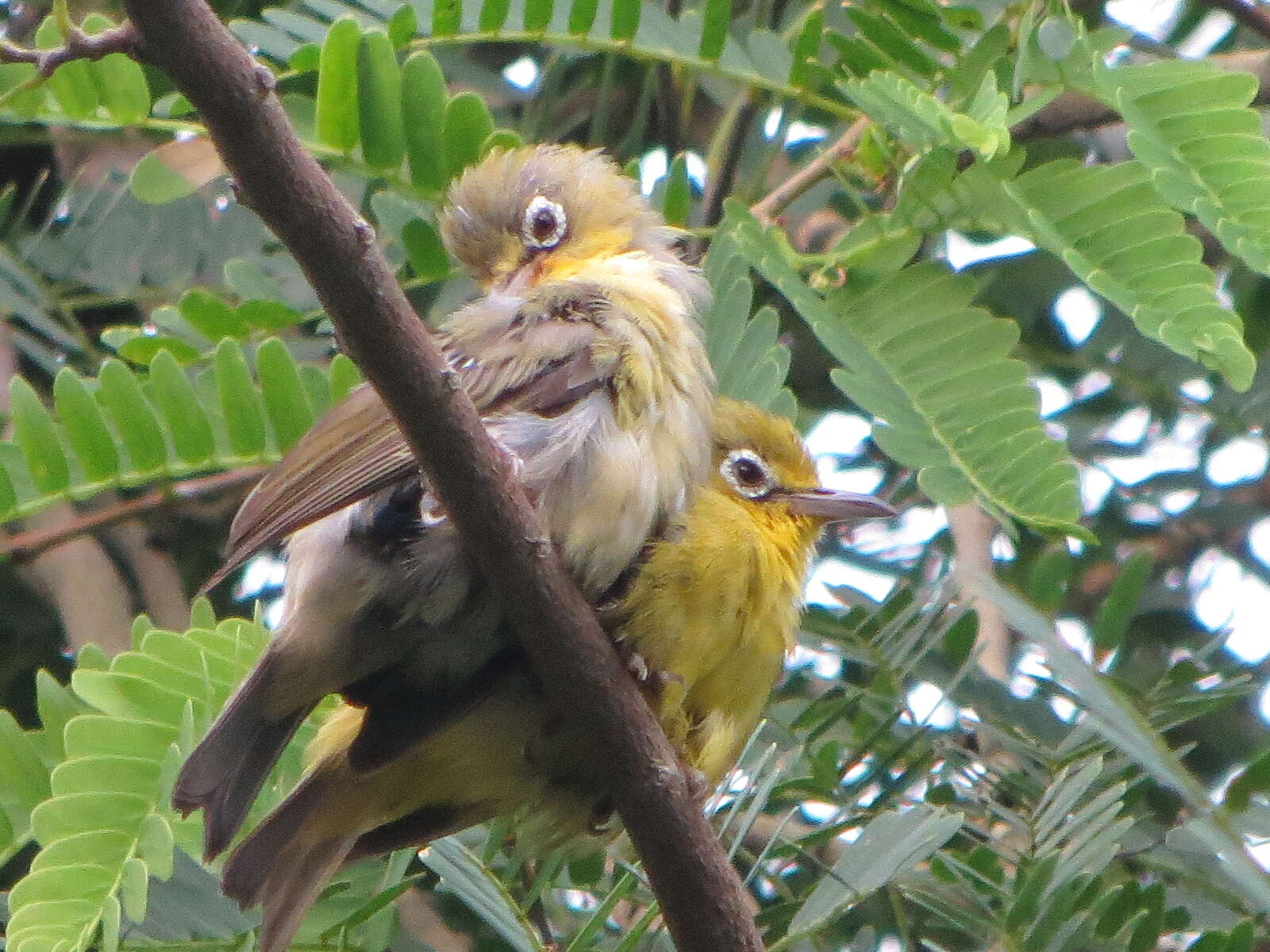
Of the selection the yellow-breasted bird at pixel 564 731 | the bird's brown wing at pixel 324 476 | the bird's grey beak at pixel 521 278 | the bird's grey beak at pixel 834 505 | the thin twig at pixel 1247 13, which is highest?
the thin twig at pixel 1247 13

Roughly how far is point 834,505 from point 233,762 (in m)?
1.31

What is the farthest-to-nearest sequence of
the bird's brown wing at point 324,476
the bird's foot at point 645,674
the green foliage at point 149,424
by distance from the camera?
the green foliage at point 149,424 → the bird's foot at point 645,674 → the bird's brown wing at point 324,476

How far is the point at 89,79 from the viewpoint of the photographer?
11.1 feet

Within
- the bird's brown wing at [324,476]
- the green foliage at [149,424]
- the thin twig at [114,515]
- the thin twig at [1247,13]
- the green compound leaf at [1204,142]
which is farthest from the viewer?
the thin twig at [114,515]

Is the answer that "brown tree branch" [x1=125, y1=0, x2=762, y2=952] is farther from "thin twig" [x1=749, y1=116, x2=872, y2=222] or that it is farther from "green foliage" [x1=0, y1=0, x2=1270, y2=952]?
"thin twig" [x1=749, y1=116, x2=872, y2=222]

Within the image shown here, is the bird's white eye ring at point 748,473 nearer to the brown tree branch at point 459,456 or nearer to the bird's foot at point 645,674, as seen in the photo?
the bird's foot at point 645,674

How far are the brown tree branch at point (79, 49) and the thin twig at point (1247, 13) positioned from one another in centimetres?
278

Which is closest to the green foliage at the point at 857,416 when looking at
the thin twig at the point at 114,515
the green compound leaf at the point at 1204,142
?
the green compound leaf at the point at 1204,142

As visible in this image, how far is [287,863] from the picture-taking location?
322cm

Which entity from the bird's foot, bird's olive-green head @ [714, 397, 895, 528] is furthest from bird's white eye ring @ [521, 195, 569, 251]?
the bird's foot

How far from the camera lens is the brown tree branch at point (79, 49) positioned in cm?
189

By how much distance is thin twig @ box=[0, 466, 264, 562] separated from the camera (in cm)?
409

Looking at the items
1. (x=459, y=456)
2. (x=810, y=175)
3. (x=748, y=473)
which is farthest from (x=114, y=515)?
(x=459, y=456)

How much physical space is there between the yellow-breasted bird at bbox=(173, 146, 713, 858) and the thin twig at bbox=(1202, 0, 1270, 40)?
1.48m
